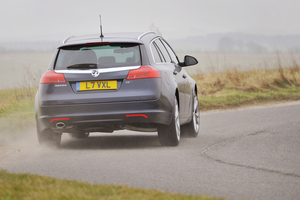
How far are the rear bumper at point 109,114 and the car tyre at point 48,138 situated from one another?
1.96 ft

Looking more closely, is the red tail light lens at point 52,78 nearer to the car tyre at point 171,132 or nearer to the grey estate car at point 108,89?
the grey estate car at point 108,89

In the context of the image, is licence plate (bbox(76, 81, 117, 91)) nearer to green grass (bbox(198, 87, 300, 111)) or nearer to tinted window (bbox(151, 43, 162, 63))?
tinted window (bbox(151, 43, 162, 63))

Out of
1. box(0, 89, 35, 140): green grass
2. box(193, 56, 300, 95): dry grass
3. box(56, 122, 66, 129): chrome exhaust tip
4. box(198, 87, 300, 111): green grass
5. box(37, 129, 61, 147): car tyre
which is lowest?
box(193, 56, 300, 95): dry grass

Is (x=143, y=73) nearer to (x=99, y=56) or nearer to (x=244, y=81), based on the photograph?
(x=99, y=56)

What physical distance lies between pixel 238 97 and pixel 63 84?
40.9 ft

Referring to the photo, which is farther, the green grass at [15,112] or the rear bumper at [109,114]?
the green grass at [15,112]

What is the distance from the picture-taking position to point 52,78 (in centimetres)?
747

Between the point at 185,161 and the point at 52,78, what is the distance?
2448 mm

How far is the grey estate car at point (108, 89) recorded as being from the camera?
286 inches

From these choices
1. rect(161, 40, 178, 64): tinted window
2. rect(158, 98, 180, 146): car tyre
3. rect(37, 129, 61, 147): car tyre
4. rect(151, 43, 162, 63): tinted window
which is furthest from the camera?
rect(161, 40, 178, 64): tinted window

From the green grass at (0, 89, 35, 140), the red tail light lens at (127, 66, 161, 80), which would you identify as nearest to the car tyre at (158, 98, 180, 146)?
the red tail light lens at (127, 66, 161, 80)

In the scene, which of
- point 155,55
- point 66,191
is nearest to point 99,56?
point 155,55

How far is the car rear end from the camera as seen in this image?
7.25m

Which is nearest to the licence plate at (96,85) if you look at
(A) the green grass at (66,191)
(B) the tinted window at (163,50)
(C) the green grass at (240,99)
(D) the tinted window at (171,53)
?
(B) the tinted window at (163,50)
